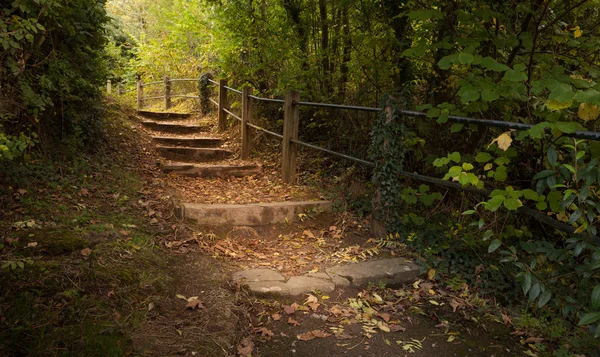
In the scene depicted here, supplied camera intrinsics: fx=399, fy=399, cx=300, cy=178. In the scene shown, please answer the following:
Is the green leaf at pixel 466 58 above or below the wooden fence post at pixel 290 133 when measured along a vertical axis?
above

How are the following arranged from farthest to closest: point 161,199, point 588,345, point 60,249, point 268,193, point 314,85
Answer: point 314,85
point 268,193
point 161,199
point 60,249
point 588,345

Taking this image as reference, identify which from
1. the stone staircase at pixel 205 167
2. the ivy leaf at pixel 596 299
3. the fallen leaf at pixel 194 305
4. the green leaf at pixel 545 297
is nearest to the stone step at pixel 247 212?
the stone staircase at pixel 205 167

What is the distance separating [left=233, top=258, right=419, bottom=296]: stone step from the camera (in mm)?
2961

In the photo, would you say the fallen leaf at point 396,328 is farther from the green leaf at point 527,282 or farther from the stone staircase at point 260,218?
the green leaf at point 527,282

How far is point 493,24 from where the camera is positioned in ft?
12.4

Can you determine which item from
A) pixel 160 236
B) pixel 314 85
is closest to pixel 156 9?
pixel 314 85

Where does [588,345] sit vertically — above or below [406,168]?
below

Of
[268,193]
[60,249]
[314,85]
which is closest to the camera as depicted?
[60,249]

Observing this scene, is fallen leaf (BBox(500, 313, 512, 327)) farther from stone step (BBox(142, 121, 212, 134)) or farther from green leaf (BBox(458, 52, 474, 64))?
stone step (BBox(142, 121, 212, 134))

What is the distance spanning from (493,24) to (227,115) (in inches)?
236

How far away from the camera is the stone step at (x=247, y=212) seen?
403 cm

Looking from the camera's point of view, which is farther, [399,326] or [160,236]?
[160,236]

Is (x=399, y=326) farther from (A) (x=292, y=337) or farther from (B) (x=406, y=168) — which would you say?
(B) (x=406, y=168)

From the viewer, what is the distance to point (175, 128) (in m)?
8.73
